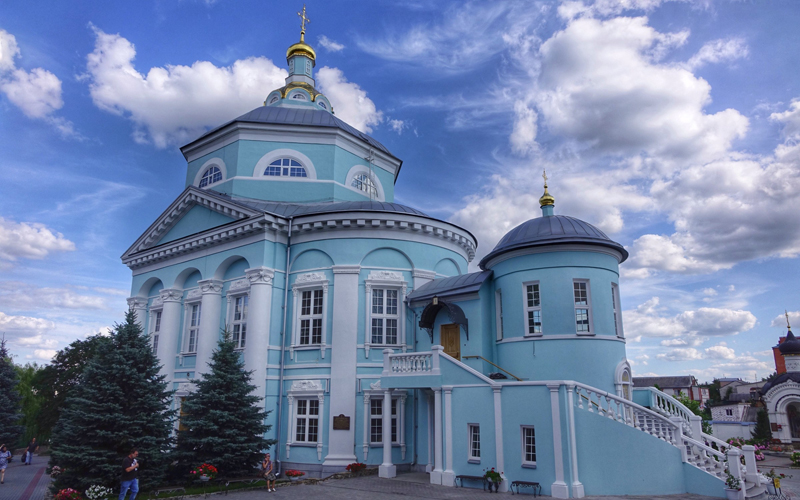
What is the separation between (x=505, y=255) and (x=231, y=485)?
11.0 metres

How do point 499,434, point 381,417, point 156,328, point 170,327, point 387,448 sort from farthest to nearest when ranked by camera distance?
point 156,328 < point 170,327 < point 381,417 < point 387,448 < point 499,434

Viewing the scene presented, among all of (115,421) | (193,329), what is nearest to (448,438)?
(115,421)

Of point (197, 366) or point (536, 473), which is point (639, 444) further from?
point (197, 366)

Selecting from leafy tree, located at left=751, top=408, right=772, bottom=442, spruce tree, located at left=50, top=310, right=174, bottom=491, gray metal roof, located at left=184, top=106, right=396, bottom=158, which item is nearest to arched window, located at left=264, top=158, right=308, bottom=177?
gray metal roof, located at left=184, top=106, right=396, bottom=158

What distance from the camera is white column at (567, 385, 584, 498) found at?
1311cm

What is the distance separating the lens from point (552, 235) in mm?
17094

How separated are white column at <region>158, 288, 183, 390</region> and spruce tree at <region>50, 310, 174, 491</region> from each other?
7.06 meters

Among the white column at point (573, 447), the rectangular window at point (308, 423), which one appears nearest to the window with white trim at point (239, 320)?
the rectangular window at point (308, 423)

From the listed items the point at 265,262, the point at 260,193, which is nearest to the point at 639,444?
the point at 265,262

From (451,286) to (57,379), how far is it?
1261 inches

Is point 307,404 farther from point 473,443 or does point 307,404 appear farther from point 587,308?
point 587,308

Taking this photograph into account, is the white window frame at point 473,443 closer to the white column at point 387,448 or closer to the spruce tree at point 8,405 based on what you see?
the white column at point 387,448

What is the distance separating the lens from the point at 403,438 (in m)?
18.8

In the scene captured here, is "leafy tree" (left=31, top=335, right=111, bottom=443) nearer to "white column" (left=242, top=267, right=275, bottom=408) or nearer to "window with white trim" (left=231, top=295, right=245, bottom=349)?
"window with white trim" (left=231, top=295, right=245, bottom=349)
